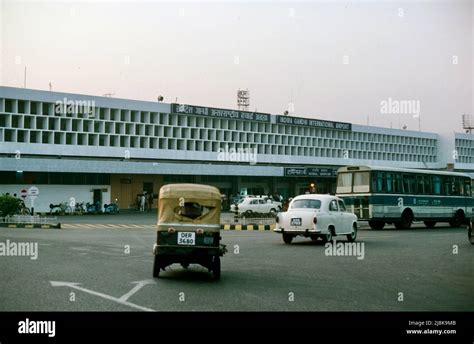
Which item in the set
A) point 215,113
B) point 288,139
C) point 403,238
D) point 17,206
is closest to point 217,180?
point 215,113

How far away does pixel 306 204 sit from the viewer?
22.7m

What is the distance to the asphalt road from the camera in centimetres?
998

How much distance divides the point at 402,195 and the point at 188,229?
22185mm

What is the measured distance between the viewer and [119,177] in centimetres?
6512

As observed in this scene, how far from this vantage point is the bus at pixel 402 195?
3203 centimetres

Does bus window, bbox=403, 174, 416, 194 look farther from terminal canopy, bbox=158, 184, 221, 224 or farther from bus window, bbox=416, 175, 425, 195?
terminal canopy, bbox=158, 184, 221, 224

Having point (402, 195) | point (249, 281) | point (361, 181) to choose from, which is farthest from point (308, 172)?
point (249, 281)

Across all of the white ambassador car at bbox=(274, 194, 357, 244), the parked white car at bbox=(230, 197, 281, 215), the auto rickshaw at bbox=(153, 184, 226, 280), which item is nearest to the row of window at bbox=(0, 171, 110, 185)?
the parked white car at bbox=(230, 197, 281, 215)

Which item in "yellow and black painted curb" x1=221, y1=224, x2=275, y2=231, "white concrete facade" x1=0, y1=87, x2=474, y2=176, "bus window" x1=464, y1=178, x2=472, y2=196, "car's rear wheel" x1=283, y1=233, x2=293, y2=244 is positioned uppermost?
"white concrete facade" x1=0, y1=87, x2=474, y2=176

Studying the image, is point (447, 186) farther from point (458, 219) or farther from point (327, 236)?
point (327, 236)

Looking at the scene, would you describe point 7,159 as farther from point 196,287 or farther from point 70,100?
point 196,287

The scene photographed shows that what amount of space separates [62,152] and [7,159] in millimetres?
7840

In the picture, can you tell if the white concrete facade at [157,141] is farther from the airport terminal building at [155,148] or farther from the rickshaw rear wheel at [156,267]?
the rickshaw rear wheel at [156,267]

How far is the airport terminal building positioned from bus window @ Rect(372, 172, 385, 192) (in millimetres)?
34520
